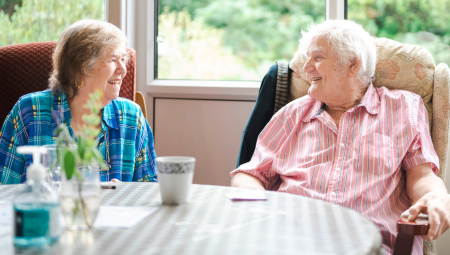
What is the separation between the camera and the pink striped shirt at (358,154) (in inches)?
58.6

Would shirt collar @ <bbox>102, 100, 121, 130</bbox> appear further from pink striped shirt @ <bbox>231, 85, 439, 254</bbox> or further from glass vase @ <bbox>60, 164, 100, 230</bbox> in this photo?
glass vase @ <bbox>60, 164, 100, 230</bbox>

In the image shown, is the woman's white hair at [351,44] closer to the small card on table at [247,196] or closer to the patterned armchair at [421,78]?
the patterned armchair at [421,78]

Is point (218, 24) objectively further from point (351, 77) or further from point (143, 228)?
point (143, 228)

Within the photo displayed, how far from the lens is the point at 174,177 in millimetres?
923

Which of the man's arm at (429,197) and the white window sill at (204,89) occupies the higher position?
the white window sill at (204,89)

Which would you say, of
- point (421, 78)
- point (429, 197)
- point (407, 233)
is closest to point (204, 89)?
point (421, 78)

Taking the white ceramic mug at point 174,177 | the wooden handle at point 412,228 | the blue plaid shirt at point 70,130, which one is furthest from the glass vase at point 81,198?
the blue plaid shirt at point 70,130

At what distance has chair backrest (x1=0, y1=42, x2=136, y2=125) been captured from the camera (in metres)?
1.84

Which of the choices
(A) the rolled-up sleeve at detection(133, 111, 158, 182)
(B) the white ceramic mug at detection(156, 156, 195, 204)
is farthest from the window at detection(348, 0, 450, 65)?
(B) the white ceramic mug at detection(156, 156, 195, 204)

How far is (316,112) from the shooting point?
1.70 meters

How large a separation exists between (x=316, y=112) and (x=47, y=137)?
1031 mm

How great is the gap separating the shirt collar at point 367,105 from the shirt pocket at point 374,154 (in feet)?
0.39

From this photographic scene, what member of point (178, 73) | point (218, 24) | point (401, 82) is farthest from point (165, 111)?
point (401, 82)

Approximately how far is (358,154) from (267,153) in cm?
34
